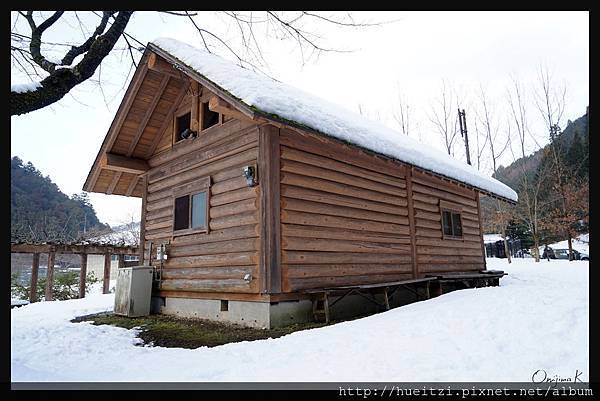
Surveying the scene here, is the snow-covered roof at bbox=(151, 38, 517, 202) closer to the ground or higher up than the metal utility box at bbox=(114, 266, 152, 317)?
higher up

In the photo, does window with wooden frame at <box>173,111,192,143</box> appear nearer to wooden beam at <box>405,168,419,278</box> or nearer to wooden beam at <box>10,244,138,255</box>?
wooden beam at <box>10,244,138,255</box>

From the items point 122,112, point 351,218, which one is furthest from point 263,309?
point 122,112

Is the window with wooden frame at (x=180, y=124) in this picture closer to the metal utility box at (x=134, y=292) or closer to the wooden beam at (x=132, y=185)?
the wooden beam at (x=132, y=185)

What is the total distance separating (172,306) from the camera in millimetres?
9766

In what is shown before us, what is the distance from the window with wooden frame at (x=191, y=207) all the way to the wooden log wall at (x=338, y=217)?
226 centimetres

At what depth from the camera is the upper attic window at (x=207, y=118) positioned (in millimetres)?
9648

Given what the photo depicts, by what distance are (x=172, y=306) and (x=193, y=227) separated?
2.10 meters

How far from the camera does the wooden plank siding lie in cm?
773

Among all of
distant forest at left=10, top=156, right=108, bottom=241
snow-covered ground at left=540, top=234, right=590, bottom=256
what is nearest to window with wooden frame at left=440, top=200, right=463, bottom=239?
snow-covered ground at left=540, top=234, right=590, bottom=256

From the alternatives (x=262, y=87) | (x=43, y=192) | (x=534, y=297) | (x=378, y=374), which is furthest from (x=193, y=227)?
(x=43, y=192)

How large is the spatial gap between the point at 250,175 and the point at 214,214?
1564 millimetres

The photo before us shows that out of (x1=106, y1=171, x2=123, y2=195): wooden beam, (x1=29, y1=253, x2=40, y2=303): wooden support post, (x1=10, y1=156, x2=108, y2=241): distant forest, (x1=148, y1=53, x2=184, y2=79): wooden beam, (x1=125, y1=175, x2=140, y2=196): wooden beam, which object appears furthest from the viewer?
(x1=10, y1=156, x2=108, y2=241): distant forest

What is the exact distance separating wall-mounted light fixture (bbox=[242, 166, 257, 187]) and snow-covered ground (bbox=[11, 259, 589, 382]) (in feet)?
9.86
